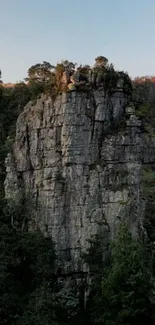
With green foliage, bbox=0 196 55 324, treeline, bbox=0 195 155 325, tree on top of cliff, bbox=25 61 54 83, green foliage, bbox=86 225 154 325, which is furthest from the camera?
tree on top of cliff, bbox=25 61 54 83

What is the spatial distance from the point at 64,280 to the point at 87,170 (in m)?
5.42

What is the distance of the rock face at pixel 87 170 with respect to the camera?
21.0 m

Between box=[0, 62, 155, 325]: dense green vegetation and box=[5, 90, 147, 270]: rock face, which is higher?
box=[5, 90, 147, 270]: rock face

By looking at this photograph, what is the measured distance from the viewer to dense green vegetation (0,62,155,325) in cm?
1805

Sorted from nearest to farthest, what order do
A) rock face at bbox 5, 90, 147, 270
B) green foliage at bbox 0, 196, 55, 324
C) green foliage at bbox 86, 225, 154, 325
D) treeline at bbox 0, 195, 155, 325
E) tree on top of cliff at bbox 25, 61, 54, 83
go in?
green foliage at bbox 86, 225, 154, 325, treeline at bbox 0, 195, 155, 325, green foliage at bbox 0, 196, 55, 324, rock face at bbox 5, 90, 147, 270, tree on top of cliff at bbox 25, 61, 54, 83

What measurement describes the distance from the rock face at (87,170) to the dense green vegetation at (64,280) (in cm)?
72

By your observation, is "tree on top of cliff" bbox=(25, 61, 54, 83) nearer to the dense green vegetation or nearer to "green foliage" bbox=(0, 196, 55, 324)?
the dense green vegetation

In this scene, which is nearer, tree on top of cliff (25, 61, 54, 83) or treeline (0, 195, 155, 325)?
treeline (0, 195, 155, 325)

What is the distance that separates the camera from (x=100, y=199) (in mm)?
21234

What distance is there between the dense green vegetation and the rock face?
2.35ft

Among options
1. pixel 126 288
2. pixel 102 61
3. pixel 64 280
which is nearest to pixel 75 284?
pixel 64 280

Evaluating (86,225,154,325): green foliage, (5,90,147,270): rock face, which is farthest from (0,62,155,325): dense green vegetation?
(5,90,147,270): rock face

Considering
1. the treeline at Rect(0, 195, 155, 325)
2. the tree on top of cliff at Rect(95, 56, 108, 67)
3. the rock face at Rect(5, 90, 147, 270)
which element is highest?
the tree on top of cliff at Rect(95, 56, 108, 67)

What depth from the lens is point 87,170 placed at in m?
21.3
